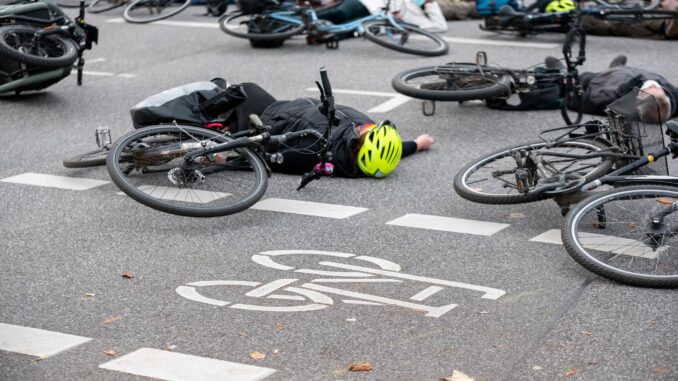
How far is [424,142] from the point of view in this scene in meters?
9.27

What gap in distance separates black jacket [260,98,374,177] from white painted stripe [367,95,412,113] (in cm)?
227

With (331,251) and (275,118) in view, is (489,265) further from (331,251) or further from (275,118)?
(275,118)

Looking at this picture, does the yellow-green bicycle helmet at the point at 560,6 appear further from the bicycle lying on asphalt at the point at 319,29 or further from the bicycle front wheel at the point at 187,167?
the bicycle front wheel at the point at 187,167

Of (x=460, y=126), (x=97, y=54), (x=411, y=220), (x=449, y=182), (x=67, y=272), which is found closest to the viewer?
(x=67, y=272)

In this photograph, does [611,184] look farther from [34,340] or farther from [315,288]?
[34,340]

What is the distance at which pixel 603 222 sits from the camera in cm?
687

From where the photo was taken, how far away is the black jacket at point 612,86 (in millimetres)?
9961

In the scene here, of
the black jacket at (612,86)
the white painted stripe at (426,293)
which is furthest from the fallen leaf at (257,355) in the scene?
the black jacket at (612,86)

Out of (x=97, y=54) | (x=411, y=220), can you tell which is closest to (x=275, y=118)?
(x=411, y=220)

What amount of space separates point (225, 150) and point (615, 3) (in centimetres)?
823

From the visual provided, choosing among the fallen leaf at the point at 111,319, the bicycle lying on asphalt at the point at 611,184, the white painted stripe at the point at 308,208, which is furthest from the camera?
the white painted stripe at the point at 308,208

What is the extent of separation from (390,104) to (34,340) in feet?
20.3

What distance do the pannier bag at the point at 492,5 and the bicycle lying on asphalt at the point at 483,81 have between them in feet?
15.1

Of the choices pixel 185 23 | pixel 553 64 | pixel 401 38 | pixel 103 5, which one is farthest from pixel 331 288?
pixel 103 5
